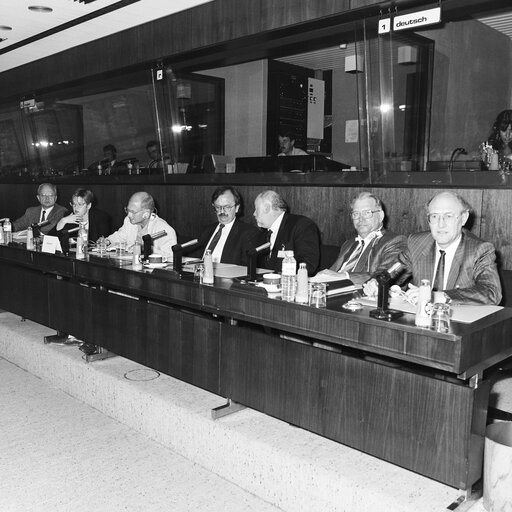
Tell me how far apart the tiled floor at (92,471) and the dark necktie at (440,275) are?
4.07 feet

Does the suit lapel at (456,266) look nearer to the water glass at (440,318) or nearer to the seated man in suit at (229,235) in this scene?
the water glass at (440,318)

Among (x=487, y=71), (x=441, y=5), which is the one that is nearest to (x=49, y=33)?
(x=441, y=5)

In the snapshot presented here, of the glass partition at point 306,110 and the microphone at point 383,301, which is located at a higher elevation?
the glass partition at point 306,110

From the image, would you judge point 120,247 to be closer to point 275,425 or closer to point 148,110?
point 275,425

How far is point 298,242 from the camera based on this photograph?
12.3 feet

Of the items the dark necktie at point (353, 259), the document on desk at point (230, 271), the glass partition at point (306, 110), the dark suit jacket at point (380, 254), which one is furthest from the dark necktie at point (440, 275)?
the glass partition at point (306, 110)

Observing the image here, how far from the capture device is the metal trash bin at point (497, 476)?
1.82 m

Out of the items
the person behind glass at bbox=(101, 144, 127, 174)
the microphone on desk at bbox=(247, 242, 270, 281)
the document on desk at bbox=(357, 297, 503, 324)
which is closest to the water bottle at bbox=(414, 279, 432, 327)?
the document on desk at bbox=(357, 297, 503, 324)

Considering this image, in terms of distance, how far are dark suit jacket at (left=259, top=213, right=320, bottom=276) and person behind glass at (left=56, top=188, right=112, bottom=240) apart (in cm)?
204

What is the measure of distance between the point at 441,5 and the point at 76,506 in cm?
318

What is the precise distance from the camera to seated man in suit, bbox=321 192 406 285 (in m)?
3.12

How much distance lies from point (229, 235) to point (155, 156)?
1.94 m

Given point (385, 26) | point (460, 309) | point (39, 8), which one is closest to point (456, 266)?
point (460, 309)

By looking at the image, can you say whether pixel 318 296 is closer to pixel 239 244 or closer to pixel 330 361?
pixel 330 361
